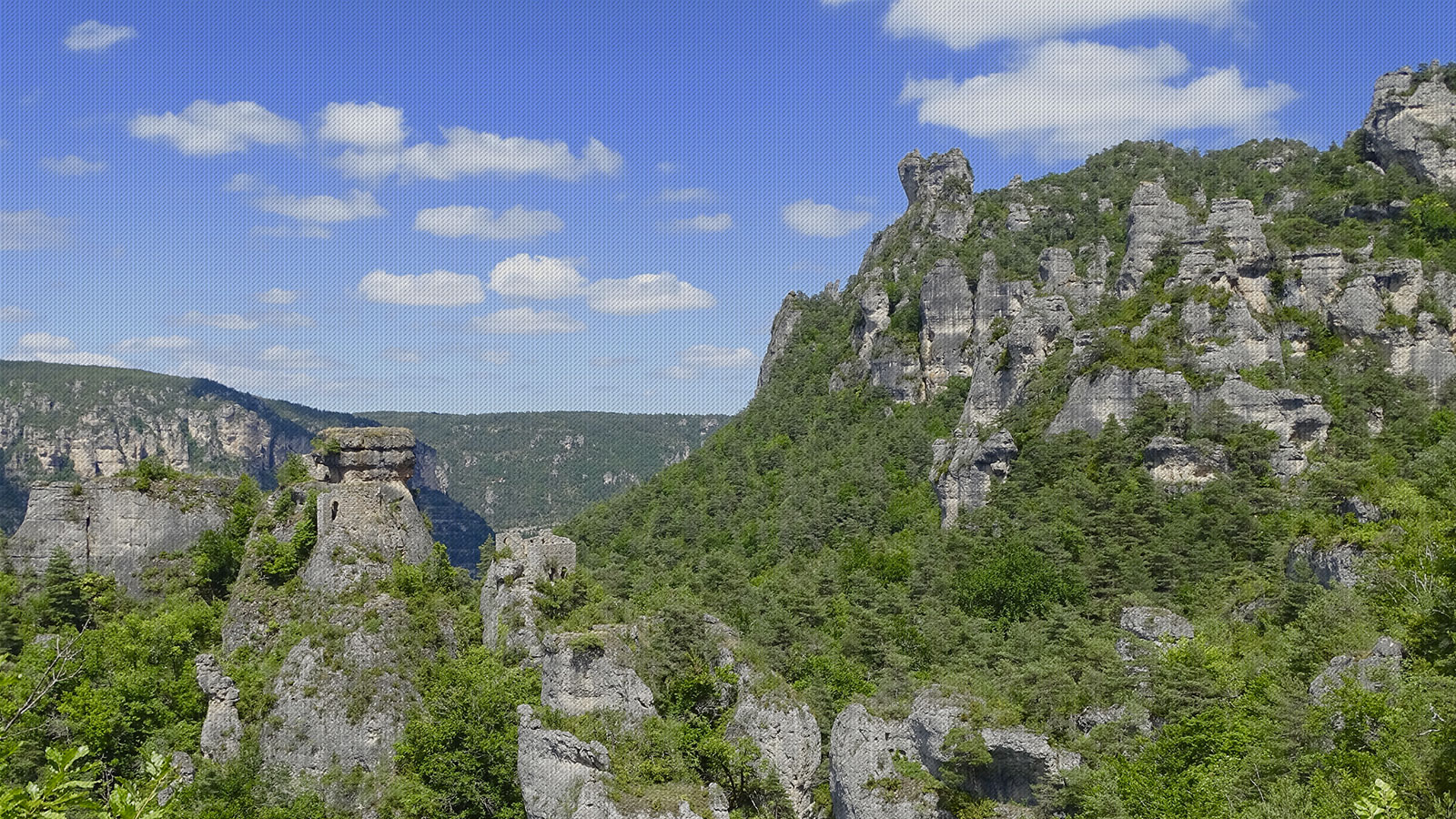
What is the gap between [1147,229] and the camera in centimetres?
7775

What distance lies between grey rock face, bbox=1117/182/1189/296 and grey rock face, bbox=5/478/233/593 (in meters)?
58.3

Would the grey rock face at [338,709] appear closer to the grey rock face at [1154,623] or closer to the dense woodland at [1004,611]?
the dense woodland at [1004,611]

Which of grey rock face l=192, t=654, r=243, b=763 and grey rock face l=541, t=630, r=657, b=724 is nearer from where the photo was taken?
grey rock face l=541, t=630, r=657, b=724

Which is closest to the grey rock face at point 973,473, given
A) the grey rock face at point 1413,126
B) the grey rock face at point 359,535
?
the grey rock face at point 359,535

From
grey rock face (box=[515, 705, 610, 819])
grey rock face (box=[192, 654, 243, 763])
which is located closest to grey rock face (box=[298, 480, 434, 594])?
grey rock face (box=[192, 654, 243, 763])

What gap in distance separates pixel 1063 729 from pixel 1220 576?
22.5 m

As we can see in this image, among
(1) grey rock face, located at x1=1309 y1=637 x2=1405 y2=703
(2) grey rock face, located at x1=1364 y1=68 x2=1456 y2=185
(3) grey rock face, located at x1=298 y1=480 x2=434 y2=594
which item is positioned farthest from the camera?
(2) grey rock face, located at x1=1364 y1=68 x2=1456 y2=185

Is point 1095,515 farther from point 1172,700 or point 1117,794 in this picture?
point 1117,794

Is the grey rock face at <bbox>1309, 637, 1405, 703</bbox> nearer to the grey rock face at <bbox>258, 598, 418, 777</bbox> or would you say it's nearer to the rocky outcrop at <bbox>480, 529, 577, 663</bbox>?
the rocky outcrop at <bbox>480, 529, 577, 663</bbox>

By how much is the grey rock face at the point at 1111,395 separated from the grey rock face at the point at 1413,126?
1129 inches

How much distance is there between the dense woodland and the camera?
2642cm

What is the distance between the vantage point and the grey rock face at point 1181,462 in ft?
198

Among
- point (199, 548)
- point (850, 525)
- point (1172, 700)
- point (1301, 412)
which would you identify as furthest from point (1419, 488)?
point (199, 548)

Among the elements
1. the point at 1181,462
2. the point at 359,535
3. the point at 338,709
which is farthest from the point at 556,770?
the point at 1181,462
